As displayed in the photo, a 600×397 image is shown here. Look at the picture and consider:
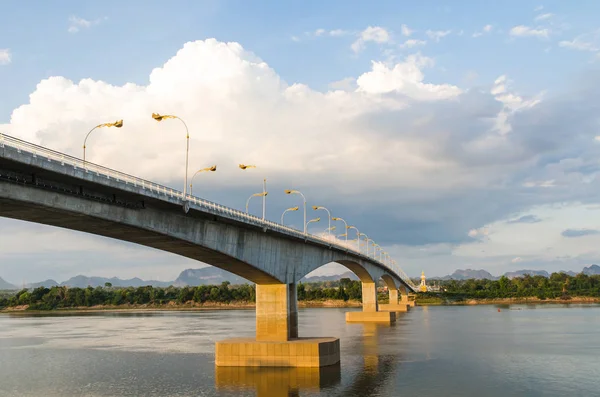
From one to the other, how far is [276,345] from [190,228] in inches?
577

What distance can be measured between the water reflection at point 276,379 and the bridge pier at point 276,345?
74cm

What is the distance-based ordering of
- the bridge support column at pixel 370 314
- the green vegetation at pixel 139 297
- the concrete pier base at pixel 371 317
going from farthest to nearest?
the green vegetation at pixel 139 297 < the bridge support column at pixel 370 314 < the concrete pier base at pixel 371 317

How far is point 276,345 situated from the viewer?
48.1 metres

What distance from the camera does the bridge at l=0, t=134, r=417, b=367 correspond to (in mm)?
27641

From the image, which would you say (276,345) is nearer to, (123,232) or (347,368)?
(347,368)

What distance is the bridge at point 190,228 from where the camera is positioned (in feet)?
90.7

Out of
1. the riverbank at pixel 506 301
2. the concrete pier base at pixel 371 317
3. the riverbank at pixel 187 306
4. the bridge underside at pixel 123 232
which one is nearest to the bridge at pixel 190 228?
the bridge underside at pixel 123 232

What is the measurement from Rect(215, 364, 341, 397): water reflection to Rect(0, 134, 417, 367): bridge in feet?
3.79

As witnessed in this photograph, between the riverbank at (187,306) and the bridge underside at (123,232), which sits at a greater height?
the bridge underside at (123,232)

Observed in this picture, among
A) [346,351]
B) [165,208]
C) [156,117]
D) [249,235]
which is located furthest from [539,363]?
[156,117]

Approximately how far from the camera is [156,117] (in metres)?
35.4

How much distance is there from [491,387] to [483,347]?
24.9 meters

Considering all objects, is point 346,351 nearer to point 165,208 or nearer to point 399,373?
point 399,373

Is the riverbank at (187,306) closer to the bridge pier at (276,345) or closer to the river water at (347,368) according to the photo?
the river water at (347,368)
